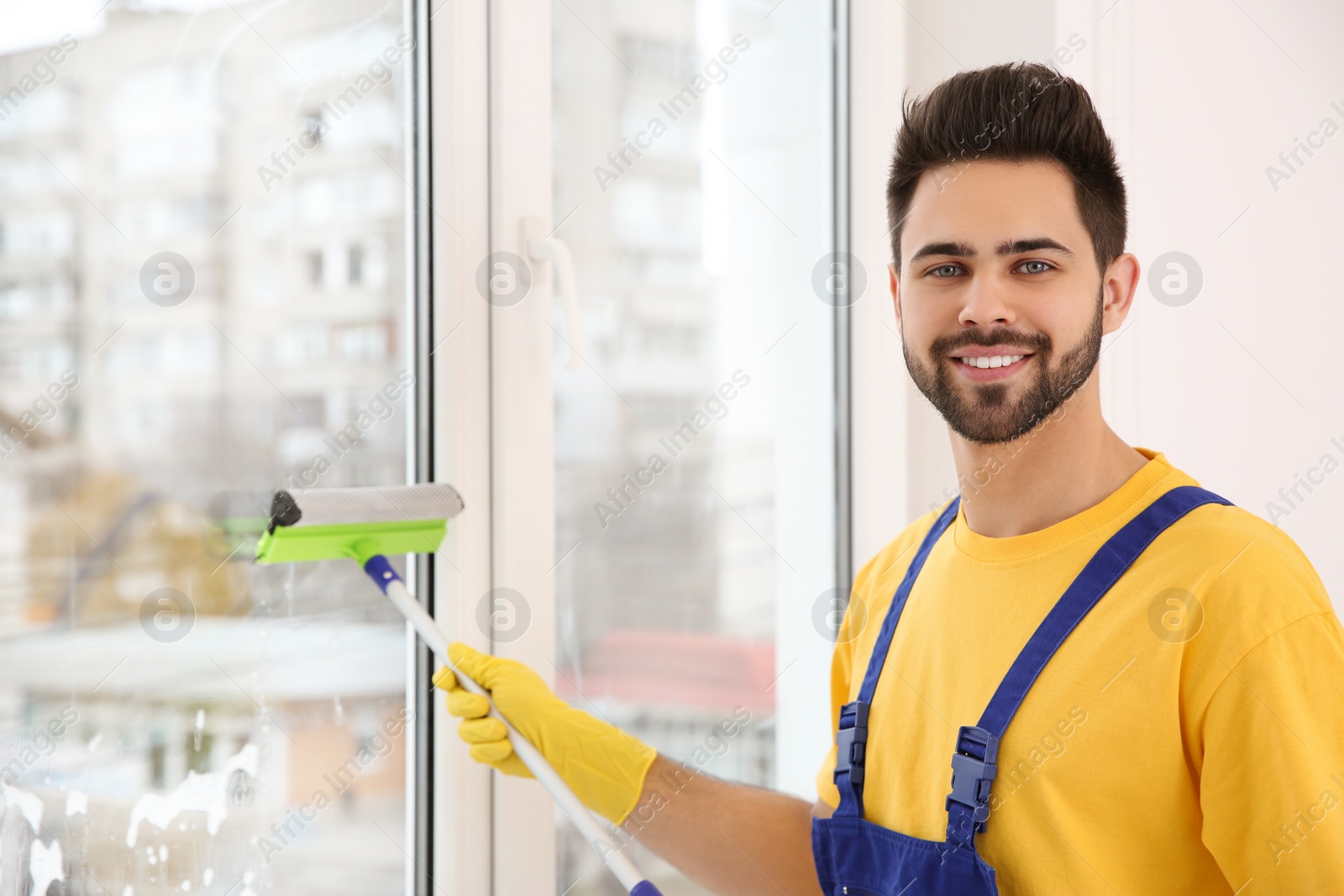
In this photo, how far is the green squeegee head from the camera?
0.94 metres

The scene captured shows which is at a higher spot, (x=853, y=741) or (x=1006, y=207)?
(x=1006, y=207)

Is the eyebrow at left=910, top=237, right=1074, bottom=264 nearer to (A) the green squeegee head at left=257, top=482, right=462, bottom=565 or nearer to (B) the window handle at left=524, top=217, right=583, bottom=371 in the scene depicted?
(B) the window handle at left=524, top=217, right=583, bottom=371

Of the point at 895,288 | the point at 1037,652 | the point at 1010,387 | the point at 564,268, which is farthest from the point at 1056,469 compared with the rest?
the point at 564,268

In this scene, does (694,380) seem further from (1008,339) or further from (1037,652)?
(1037,652)

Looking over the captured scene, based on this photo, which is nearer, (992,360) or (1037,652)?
(1037,652)

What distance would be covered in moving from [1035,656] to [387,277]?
2.47 feet

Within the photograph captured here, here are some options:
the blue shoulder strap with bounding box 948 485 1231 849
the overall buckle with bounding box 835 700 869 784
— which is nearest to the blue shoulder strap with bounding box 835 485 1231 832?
the blue shoulder strap with bounding box 948 485 1231 849

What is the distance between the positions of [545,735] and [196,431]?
0.46m

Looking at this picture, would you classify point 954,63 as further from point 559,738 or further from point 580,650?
point 559,738

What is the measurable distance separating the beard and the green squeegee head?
0.52m

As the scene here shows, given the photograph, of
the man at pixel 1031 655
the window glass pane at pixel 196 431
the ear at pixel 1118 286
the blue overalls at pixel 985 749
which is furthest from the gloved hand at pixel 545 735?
the ear at pixel 1118 286

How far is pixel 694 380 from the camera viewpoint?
1450 millimetres

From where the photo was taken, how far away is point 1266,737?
0.79 m

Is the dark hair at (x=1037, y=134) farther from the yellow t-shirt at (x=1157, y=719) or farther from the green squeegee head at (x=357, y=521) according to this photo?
the green squeegee head at (x=357, y=521)
